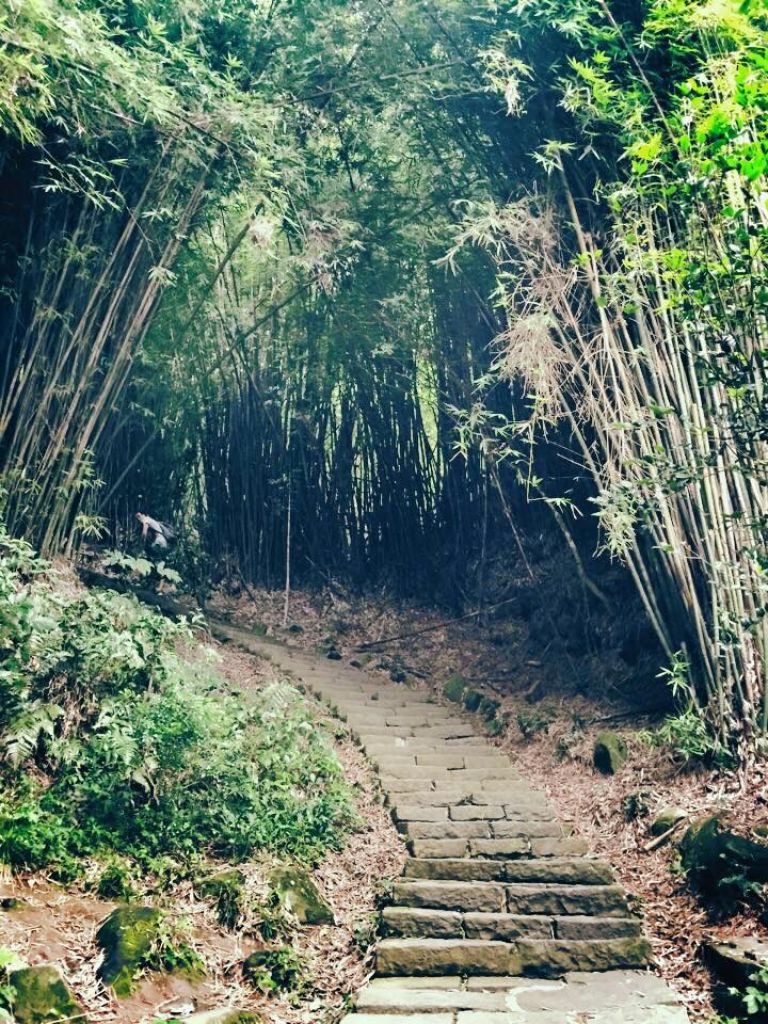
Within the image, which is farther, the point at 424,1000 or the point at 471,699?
the point at 471,699

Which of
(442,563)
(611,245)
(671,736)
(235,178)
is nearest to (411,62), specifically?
(235,178)

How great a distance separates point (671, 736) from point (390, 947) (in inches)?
69.6

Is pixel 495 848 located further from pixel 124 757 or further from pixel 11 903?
pixel 11 903

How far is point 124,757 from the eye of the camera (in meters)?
3.47

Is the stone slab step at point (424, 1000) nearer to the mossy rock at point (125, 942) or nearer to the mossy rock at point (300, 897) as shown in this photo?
the mossy rock at point (300, 897)

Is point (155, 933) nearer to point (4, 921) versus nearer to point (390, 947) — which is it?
point (4, 921)

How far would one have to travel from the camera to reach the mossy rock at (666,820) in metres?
3.97

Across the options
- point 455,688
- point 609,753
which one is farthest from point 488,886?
point 455,688

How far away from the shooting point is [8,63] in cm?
360

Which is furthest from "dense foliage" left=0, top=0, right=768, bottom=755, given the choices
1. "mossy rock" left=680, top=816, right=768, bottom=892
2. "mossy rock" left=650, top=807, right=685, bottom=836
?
"mossy rock" left=680, top=816, right=768, bottom=892

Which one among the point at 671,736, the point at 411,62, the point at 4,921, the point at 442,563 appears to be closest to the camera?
the point at 4,921

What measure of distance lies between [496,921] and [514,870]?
341mm

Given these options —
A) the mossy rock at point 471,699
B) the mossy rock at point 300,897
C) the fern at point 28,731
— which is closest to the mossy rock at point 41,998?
the fern at point 28,731

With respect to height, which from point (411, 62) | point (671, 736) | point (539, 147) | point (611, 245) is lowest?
point (671, 736)
